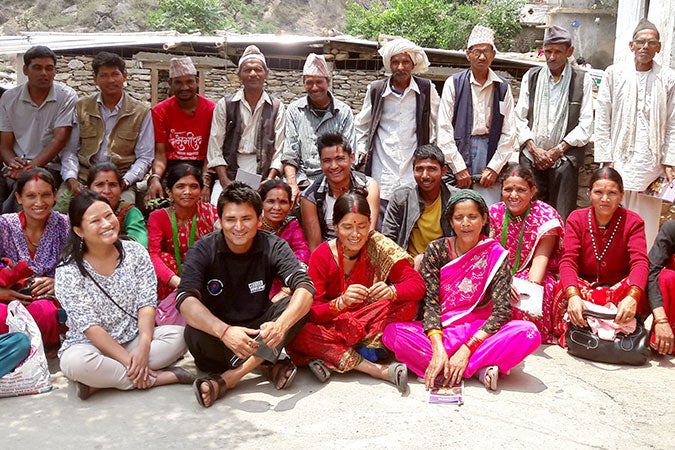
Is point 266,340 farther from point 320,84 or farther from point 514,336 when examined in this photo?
point 320,84

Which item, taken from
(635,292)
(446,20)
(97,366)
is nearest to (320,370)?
(97,366)

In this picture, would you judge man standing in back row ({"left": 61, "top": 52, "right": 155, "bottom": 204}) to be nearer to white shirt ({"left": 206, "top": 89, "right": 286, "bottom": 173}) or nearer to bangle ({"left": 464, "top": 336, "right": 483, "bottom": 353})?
white shirt ({"left": 206, "top": 89, "right": 286, "bottom": 173})

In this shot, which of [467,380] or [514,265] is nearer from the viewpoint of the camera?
[467,380]

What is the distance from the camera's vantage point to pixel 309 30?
121 feet

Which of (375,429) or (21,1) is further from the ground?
(21,1)

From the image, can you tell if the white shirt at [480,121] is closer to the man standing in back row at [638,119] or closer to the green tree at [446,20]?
the man standing in back row at [638,119]

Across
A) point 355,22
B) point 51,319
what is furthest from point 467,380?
point 355,22

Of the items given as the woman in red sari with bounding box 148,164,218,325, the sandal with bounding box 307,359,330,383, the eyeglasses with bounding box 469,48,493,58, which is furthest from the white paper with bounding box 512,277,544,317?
the woman in red sari with bounding box 148,164,218,325

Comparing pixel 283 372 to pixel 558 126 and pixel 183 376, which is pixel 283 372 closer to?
pixel 183 376

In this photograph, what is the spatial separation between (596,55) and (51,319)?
21202 mm

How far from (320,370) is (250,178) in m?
2.16

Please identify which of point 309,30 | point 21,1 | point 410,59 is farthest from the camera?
point 309,30

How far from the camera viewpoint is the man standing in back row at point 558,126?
523 centimetres

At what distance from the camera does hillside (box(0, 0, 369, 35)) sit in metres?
32.0
